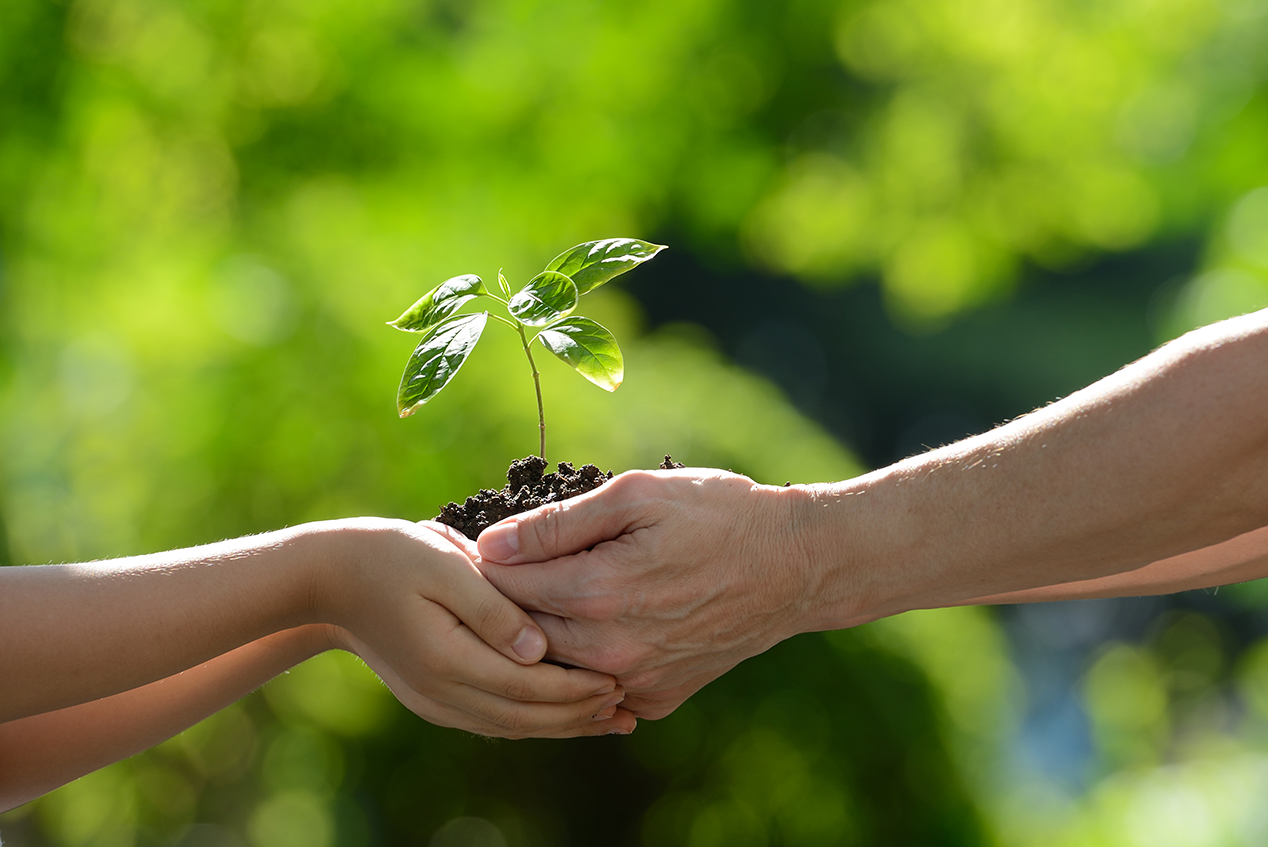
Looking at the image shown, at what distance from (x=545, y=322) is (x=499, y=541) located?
1.27ft

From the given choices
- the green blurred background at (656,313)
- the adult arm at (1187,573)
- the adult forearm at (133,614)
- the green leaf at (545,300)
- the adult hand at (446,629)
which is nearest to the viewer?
the adult forearm at (133,614)

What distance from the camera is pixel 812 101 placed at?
5.92m

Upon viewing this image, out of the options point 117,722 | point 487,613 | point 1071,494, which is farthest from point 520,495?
point 1071,494

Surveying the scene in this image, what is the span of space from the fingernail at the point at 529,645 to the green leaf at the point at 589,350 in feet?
1.39

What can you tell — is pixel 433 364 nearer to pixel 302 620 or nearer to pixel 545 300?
pixel 545 300

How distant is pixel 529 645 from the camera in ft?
4.34

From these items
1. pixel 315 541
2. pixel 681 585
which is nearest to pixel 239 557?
pixel 315 541

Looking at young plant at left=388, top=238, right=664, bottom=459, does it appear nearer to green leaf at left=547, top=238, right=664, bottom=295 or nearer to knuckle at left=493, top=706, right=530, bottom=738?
green leaf at left=547, top=238, right=664, bottom=295

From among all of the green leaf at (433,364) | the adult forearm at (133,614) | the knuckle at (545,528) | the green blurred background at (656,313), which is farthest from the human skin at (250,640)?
the green blurred background at (656,313)

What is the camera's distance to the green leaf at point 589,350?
137cm

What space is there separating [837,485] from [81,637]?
3.83 ft

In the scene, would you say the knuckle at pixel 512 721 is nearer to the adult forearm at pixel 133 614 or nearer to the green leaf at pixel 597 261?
the adult forearm at pixel 133 614

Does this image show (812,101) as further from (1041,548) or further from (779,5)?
(1041,548)

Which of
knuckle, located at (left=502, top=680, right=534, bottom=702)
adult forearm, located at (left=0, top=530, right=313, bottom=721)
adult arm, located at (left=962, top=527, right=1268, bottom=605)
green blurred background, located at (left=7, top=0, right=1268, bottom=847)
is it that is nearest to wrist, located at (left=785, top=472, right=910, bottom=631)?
adult arm, located at (left=962, top=527, right=1268, bottom=605)
